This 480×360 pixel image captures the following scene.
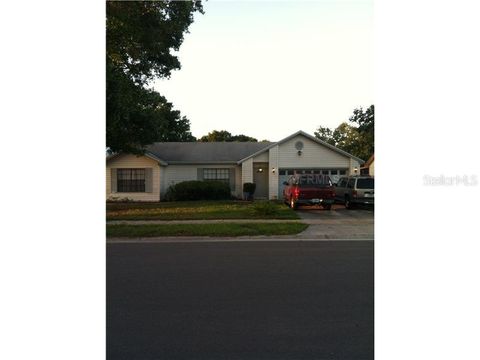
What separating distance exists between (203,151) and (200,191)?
4391 millimetres

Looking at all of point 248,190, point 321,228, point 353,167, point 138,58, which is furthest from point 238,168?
point 321,228

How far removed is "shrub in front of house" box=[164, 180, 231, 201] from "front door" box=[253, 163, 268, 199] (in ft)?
7.20

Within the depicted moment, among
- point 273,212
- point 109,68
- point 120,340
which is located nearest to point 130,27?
point 109,68

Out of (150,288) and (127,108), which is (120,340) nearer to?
(150,288)

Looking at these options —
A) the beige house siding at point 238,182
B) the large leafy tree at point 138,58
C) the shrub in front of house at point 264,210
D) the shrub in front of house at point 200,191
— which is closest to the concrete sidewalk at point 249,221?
the shrub in front of house at point 264,210

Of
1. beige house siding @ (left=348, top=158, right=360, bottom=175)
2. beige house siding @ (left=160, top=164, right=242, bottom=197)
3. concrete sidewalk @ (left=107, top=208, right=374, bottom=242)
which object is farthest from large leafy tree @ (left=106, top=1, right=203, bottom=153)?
beige house siding @ (left=348, top=158, right=360, bottom=175)

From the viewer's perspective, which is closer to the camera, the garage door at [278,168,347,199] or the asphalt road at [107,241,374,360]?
the asphalt road at [107,241,374,360]

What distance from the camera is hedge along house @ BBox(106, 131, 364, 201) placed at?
88.6 ft

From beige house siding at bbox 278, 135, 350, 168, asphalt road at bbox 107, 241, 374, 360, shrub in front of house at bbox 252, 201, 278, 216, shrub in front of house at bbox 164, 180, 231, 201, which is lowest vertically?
asphalt road at bbox 107, 241, 374, 360

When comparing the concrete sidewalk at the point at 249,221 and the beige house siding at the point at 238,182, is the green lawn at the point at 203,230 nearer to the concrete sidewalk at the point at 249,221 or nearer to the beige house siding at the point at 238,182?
A: the concrete sidewalk at the point at 249,221

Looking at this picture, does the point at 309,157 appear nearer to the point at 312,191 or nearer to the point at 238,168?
the point at 238,168

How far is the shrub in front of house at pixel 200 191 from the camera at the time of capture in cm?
2608

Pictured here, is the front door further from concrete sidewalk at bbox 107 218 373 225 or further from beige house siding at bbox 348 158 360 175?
concrete sidewalk at bbox 107 218 373 225

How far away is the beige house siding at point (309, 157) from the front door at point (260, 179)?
1.28m
